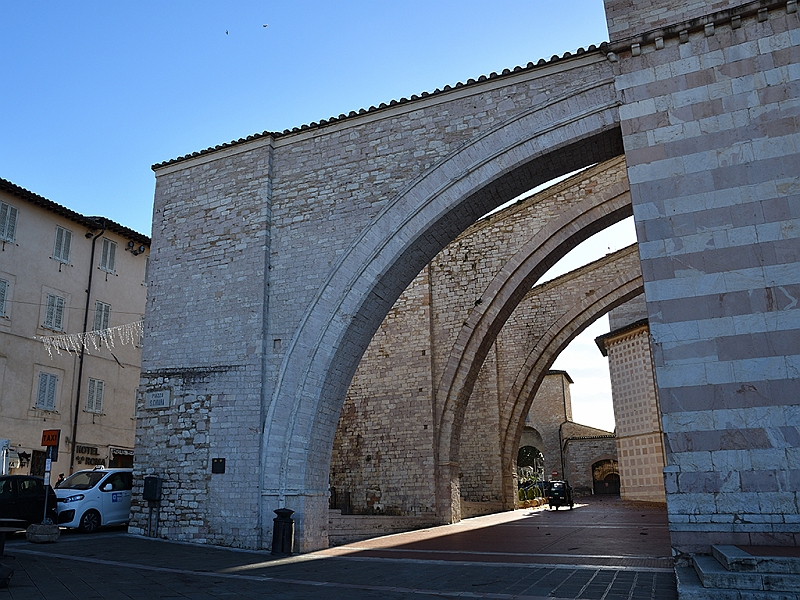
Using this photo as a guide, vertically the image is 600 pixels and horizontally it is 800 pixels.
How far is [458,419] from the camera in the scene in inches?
594

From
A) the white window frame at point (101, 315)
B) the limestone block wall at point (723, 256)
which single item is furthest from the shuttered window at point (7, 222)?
the limestone block wall at point (723, 256)

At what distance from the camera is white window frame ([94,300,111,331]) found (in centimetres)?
1819

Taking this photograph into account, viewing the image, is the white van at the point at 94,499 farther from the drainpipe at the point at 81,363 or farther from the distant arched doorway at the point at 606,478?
the distant arched doorway at the point at 606,478

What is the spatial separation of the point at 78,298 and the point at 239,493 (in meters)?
10.9

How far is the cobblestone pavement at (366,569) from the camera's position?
5.60m

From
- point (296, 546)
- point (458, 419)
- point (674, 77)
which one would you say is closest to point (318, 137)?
point (674, 77)

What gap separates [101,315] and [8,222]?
11.6ft

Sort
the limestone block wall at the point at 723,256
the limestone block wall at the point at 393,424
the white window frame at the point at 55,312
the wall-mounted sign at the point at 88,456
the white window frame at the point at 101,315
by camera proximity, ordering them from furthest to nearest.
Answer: the white window frame at the point at 101,315 < the wall-mounted sign at the point at 88,456 < the white window frame at the point at 55,312 < the limestone block wall at the point at 393,424 < the limestone block wall at the point at 723,256

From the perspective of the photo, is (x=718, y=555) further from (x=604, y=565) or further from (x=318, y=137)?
(x=318, y=137)

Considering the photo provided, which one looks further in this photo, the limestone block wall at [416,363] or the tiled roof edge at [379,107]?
the limestone block wall at [416,363]

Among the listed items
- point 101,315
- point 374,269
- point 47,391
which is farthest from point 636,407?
point 47,391

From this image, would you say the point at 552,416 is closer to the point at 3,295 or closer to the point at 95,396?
the point at 95,396

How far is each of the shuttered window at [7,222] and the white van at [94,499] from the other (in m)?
7.63

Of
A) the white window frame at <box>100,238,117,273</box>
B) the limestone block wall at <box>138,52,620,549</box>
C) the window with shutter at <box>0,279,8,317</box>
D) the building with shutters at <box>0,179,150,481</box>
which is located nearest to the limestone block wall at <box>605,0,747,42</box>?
the limestone block wall at <box>138,52,620,549</box>
